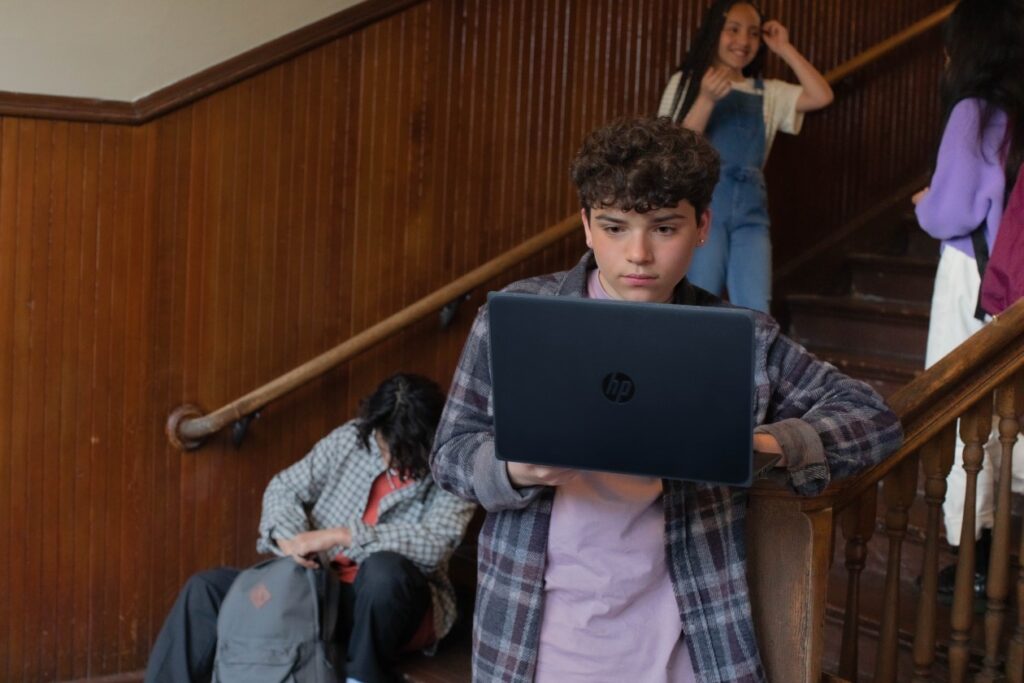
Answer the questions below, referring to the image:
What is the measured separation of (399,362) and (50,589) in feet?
3.58

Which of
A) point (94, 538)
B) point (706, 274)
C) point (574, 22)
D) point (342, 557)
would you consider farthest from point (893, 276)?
point (94, 538)

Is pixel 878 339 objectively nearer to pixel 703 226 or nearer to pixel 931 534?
pixel 931 534

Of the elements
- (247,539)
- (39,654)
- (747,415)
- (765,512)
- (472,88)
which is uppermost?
(472,88)

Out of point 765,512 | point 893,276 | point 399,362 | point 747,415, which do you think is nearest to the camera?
point 747,415

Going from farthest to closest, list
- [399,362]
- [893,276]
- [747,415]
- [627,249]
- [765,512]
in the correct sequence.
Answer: [893,276] < [399,362] < [765,512] < [627,249] < [747,415]

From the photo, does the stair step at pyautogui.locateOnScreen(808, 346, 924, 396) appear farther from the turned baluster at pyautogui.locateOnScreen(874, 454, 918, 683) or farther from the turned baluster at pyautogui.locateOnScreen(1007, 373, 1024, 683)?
the turned baluster at pyautogui.locateOnScreen(874, 454, 918, 683)

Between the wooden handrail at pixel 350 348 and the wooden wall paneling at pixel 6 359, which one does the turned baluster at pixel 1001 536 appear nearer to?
the wooden handrail at pixel 350 348

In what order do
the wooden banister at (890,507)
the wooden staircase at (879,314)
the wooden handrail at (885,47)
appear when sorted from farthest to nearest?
the wooden handrail at (885,47) → the wooden staircase at (879,314) → the wooden banister at (890,507)

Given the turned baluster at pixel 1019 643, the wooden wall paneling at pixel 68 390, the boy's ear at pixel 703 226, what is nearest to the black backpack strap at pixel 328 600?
the wooden wall paneling at pixel 68 390

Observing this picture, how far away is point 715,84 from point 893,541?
167 cm

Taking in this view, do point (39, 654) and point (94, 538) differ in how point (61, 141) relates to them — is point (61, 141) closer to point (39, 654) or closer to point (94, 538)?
point (94, 538)

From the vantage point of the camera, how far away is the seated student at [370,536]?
2869mm

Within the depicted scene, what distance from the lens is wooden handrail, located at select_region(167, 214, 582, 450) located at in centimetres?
321

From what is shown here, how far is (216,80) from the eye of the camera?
318 cm
